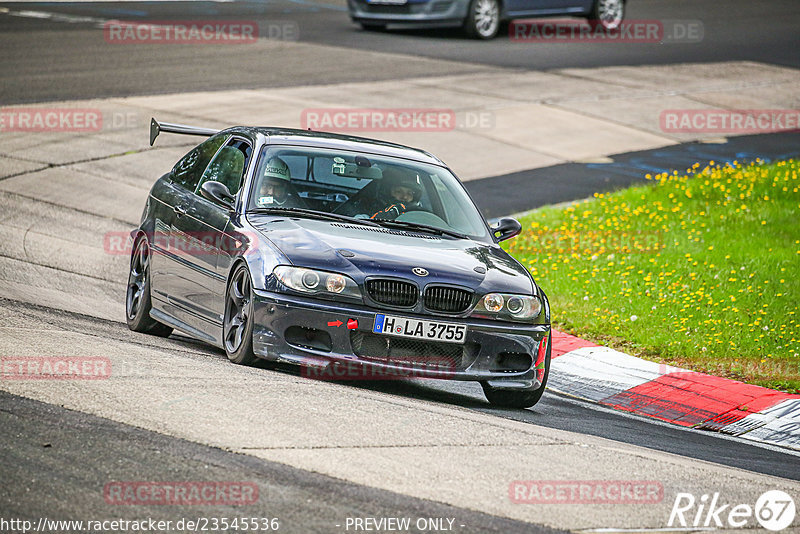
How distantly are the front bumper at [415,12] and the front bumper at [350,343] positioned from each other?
64.0 feet

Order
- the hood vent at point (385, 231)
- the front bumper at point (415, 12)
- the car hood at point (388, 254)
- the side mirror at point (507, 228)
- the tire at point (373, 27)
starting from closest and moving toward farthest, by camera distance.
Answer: the car hood at point (388, 254) < the hood vent at point (385, 231) < the side mirror at point (507, 228) < the front bumper at point (415, 12) < the tire at point (373, 27)

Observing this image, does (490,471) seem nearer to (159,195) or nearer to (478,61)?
(159,195)

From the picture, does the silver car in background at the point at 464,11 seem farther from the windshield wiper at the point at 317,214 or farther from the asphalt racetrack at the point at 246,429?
the windshield wiper at the point at 317,214

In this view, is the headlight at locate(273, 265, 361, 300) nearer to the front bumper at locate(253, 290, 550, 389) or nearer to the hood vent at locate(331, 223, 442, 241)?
the front bumper at locate(253, 290, 550, 389)

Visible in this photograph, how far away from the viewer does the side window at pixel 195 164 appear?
30.9 ft

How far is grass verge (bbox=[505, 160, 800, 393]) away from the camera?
33.6 feet

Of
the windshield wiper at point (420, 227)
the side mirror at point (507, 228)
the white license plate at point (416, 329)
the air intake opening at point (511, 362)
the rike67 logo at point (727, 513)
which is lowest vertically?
the air intake opening at point (511, 362)

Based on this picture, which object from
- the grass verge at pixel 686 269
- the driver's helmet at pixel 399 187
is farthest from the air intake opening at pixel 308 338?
the grass verge at pixel 686 269

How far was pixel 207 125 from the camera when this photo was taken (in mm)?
18562

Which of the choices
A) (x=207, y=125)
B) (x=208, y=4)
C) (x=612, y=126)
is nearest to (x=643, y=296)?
(x=207, y=125)

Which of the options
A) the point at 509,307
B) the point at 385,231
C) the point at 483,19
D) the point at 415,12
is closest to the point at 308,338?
the point at 385,231

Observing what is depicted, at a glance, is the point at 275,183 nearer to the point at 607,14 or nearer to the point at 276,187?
the point at 276,187

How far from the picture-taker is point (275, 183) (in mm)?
8539

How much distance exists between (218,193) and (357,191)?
0.96m
